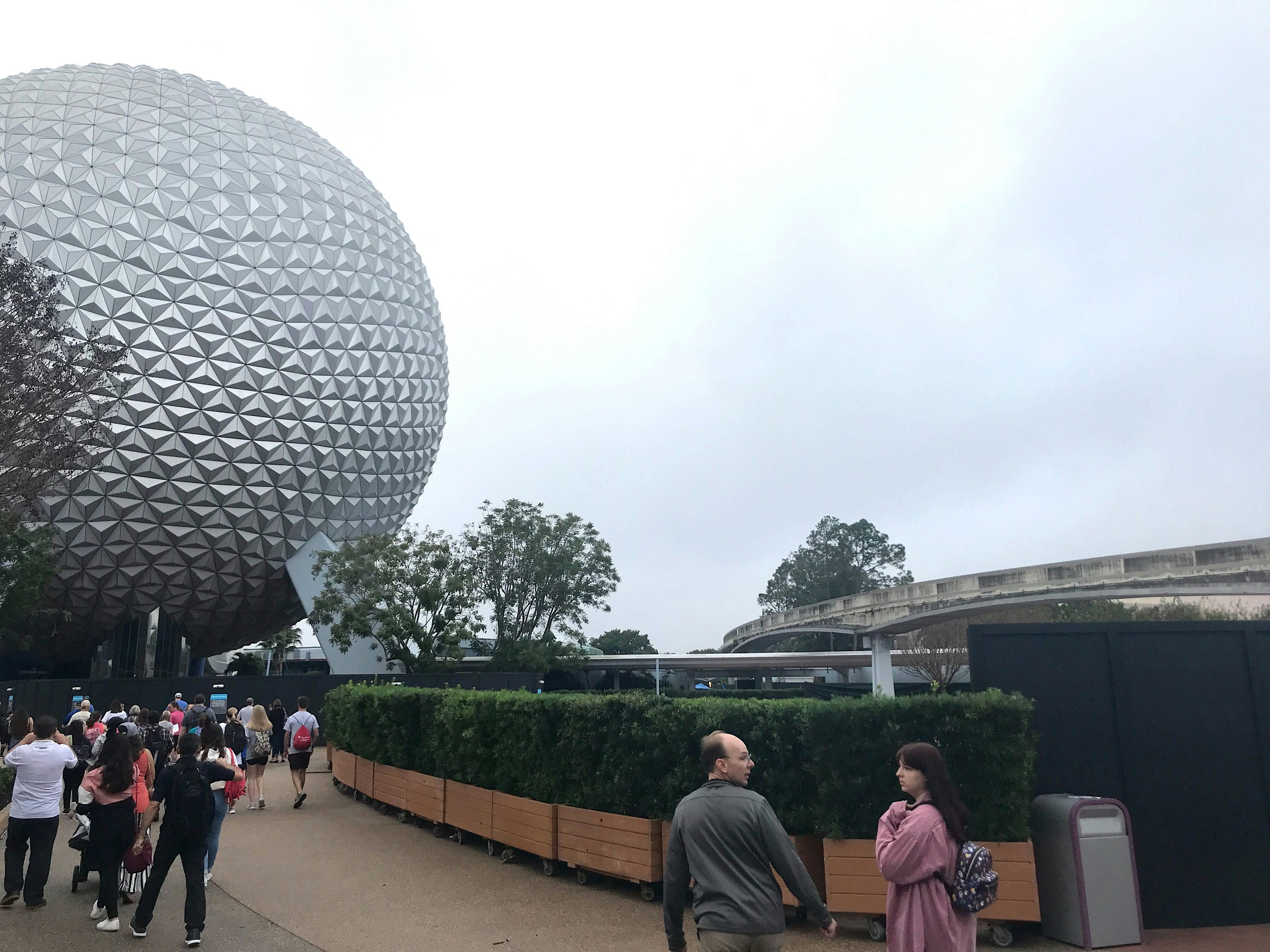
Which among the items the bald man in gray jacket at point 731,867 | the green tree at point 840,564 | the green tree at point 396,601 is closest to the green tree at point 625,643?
the green tree at point 840,564

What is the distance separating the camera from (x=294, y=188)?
98.1ft

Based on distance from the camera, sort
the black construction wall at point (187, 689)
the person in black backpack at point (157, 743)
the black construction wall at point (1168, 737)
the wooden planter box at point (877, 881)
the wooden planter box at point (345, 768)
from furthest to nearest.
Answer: the black construction wall at point (187, 689) → the wooden planter box at point (345, 768) → the person in black backpack at point (157, 743) → the black construction wall at point (1168, 737) → the wooden planter box at point (877, 881)

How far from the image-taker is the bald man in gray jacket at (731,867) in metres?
3.77

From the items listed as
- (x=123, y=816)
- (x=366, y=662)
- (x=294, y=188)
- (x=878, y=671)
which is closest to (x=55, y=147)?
(x=294, y=188)

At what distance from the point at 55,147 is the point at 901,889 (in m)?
32.2

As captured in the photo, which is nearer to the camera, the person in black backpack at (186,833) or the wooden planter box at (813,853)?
the person in black backpack at (186,833)

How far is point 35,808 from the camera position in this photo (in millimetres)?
→ 7840

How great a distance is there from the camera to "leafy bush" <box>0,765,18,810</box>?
12695 mm

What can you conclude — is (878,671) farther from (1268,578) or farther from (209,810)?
(209,810)

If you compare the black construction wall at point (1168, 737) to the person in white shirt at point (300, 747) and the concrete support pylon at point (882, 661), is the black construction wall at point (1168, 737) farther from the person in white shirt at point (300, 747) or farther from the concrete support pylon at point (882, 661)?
the concrete support pylon at point (882, 661)

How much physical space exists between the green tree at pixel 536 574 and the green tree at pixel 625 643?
140 ft

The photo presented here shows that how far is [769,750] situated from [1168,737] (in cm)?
355

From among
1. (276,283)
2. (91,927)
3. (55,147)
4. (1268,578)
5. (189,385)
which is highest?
(55,147)

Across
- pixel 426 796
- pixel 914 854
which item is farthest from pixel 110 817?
pixel 914 854
